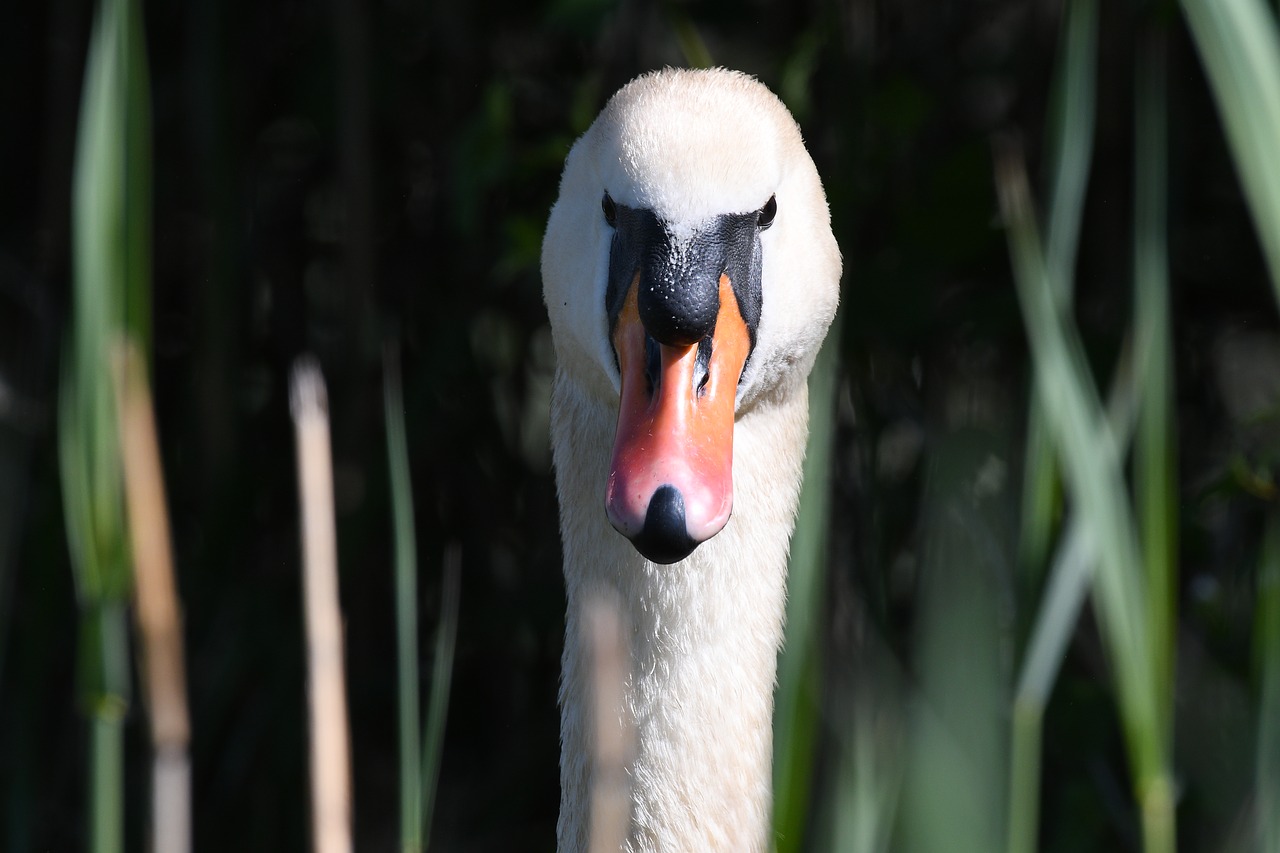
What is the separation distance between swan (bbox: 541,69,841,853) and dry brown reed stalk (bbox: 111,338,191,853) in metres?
0.40

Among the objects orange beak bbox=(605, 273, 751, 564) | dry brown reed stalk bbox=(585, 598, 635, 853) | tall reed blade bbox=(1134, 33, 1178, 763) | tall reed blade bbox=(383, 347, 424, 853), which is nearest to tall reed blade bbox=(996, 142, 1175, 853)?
tall reed blade bbox=(1134, 33, 1178, 763)

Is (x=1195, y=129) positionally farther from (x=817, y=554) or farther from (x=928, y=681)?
(x=928, y=681)

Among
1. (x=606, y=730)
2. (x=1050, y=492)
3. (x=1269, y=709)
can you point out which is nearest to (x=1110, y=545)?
(x=1050, y=492)

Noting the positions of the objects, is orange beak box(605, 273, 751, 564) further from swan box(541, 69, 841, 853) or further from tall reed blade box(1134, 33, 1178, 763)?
tall reed blade box(1134, 33, 1178, 763)

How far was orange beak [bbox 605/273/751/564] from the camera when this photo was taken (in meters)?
1.27

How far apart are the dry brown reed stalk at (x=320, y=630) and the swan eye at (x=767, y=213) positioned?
0.61 meters

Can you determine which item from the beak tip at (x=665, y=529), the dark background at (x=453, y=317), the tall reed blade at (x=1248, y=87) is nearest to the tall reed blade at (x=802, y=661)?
the beak tip at (x=665, y=529)

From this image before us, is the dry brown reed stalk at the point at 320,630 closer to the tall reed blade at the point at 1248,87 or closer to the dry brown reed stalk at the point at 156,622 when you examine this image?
the dry brown reed stalk at the point at 156,622

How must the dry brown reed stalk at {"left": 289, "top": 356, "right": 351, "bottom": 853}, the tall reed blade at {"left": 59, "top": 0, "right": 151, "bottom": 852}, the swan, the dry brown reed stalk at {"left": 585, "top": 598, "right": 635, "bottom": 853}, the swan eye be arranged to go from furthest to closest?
the swan eye, the swan, the tall reed blade at {"left": 59, "top": 0, "right": 151, "bottom": 852}, the dry brown reed stalk at {"left": 289, "top": 356, "right": 351, "bottom": 853}, the dry brown reed stalk at {"left": 585, "top": 598, "right": 635, "bottom": 853}

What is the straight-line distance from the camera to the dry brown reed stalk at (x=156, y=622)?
1119 mm

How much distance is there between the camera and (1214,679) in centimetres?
195

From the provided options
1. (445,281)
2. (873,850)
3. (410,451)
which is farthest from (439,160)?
(873,850)

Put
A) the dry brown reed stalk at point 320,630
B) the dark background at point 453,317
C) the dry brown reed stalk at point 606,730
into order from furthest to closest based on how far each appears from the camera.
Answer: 1. the dark background at point 453,317
2. the dry brown reed stalk at point 320,630
3. the dry brown reed stalk at point 606,730

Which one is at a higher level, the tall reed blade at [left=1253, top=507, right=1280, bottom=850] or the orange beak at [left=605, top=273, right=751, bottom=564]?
the orange beak at [left=605, top=273, right=751, bottom=564]
